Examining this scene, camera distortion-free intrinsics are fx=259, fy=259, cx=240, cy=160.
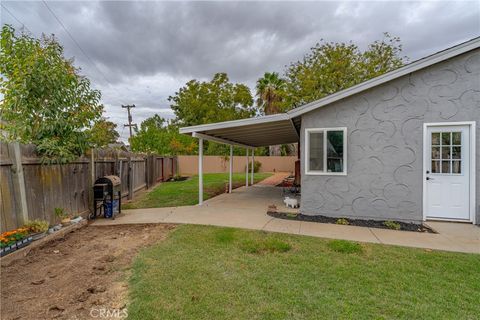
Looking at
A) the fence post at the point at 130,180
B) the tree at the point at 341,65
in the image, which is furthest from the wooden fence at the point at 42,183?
the tree at the point at 341,65

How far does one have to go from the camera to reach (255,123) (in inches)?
284

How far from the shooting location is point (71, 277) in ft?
11.6

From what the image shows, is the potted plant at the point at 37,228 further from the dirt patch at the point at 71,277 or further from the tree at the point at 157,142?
the tree at the point at 157,142

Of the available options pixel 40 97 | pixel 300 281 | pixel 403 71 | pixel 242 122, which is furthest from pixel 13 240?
pixel 403 71

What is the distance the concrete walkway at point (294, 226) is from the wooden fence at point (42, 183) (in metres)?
1.02

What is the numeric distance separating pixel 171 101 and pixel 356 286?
3343 cm

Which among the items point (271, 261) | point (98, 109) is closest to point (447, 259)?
point (271, 261)

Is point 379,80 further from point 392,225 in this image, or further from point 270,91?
point 270,91

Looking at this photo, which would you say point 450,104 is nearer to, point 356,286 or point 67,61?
point 356,286

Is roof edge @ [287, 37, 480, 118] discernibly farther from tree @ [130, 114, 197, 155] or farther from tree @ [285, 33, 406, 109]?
tree @ [130, 114, 197, 155]

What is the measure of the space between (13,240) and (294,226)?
5220 millimetres

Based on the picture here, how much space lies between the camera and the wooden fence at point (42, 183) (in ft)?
13.8

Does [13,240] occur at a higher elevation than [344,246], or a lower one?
higher

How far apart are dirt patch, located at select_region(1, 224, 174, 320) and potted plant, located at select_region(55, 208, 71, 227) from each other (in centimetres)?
37
